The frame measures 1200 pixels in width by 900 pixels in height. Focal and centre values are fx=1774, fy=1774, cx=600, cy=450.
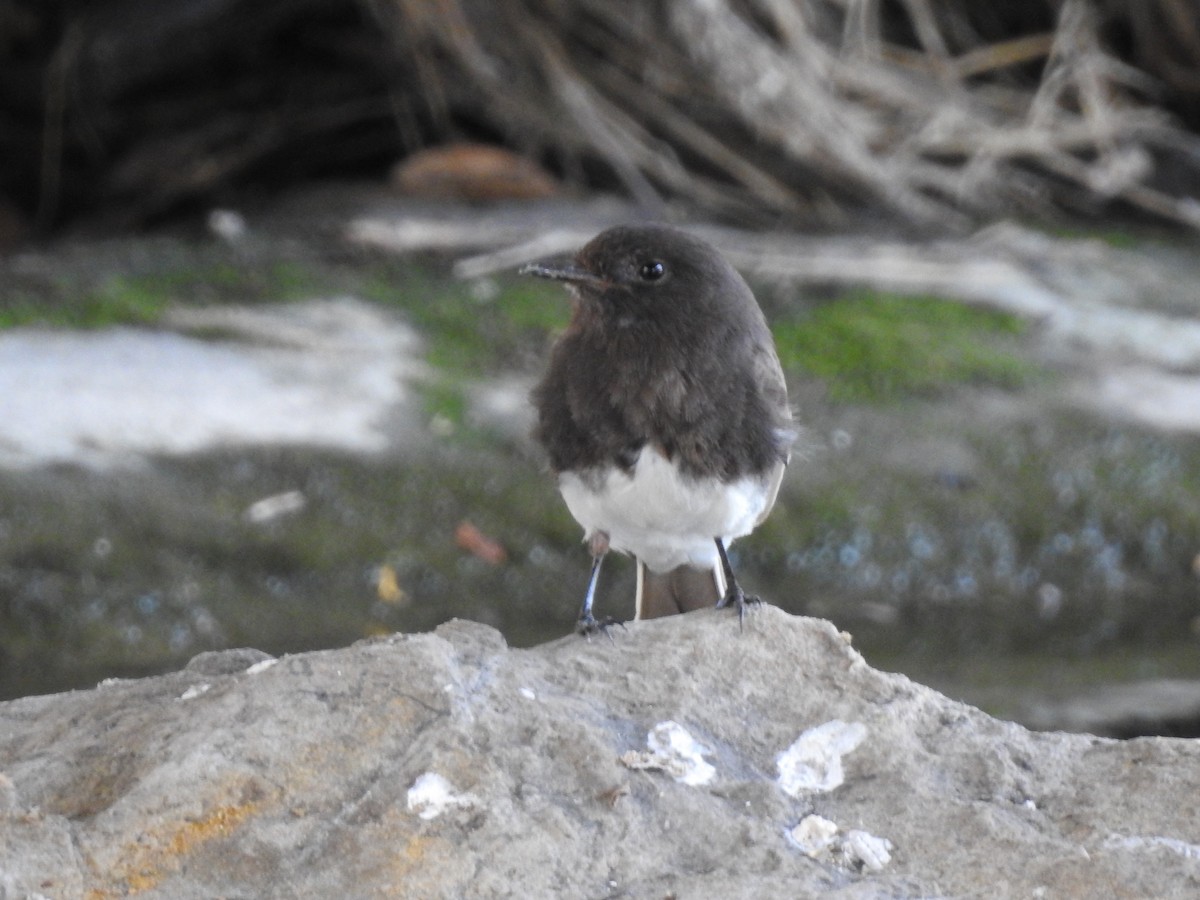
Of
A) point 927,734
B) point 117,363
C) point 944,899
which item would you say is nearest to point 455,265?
point 117,363

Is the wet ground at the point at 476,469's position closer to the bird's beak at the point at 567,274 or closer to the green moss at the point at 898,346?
the green moss at the point at 898,346

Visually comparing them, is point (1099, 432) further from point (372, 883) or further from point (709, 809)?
point (372, 883)

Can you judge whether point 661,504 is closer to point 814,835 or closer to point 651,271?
point 651,271

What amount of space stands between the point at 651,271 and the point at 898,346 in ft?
10.5

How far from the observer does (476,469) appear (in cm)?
588

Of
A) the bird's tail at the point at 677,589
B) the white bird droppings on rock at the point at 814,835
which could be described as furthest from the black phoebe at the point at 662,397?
the white bird droppings on rock at the point at 814,835

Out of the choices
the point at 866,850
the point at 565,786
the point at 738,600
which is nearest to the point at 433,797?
the point at 565,786

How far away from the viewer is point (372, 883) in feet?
8.22

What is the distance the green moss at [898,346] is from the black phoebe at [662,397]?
2.76 meters

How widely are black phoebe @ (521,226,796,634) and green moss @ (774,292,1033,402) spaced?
276cm

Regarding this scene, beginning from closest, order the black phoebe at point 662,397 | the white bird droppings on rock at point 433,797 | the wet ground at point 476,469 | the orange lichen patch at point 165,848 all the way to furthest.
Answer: the orange lichen patch at point 165,848 → the white bird droppings on rock at point 433,797 → the black phoebe at point 662,397 → the wet ground at point 476,469

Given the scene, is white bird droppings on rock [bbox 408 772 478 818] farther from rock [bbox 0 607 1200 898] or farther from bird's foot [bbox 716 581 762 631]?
bird's foot [bbox 716 581 762 631]

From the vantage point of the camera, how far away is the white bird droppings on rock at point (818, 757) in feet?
9.37

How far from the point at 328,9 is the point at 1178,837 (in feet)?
21.2
